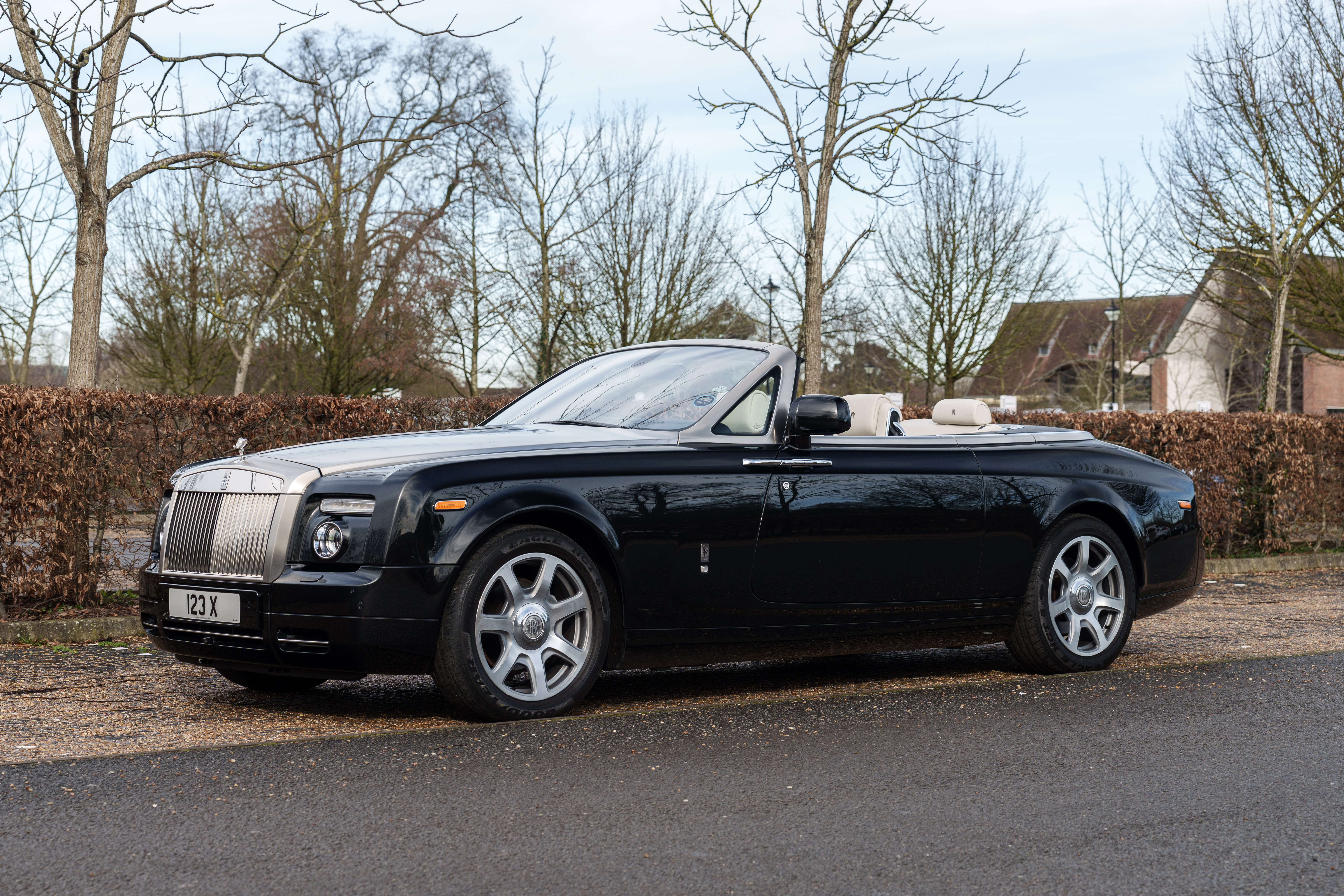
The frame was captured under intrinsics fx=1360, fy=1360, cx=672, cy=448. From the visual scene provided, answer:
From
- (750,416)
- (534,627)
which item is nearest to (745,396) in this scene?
(750,416)

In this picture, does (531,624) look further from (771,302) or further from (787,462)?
(771,302)

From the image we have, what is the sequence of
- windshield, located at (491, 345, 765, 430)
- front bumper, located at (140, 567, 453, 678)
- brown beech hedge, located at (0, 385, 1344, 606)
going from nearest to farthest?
front bumper, located at (140, 567, 453, 678)
windshield, located at (491, 345, 765, 430)
brown beech hedge, located at (0, 385, 1344, 606)

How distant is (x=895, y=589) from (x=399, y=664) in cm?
245

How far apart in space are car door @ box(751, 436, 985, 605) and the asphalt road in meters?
0.64

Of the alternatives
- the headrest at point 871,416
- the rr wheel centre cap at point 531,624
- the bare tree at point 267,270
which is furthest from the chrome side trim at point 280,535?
the bare tree at point 267,270

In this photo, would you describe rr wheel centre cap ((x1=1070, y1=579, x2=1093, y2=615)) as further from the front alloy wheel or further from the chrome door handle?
the front alloy wheel

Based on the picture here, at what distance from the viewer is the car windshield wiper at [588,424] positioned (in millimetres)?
6266

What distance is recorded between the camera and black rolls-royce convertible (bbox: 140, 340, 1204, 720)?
17.3 feet

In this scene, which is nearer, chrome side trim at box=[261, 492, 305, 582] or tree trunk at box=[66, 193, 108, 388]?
chrome side trim at box=[261, 492, 305, 582]

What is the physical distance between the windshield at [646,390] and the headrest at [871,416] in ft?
2.70

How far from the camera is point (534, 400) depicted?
709 centimetres

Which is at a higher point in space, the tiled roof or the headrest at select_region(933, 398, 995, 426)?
the tiled roof

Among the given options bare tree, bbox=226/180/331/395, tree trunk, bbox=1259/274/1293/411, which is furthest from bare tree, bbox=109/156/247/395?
tree trunk, bbox=1259/274/1293/411

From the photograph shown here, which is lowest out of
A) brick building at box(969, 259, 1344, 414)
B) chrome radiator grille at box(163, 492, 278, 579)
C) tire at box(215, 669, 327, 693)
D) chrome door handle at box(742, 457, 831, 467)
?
tire at box(215, 669, 327, 693)
